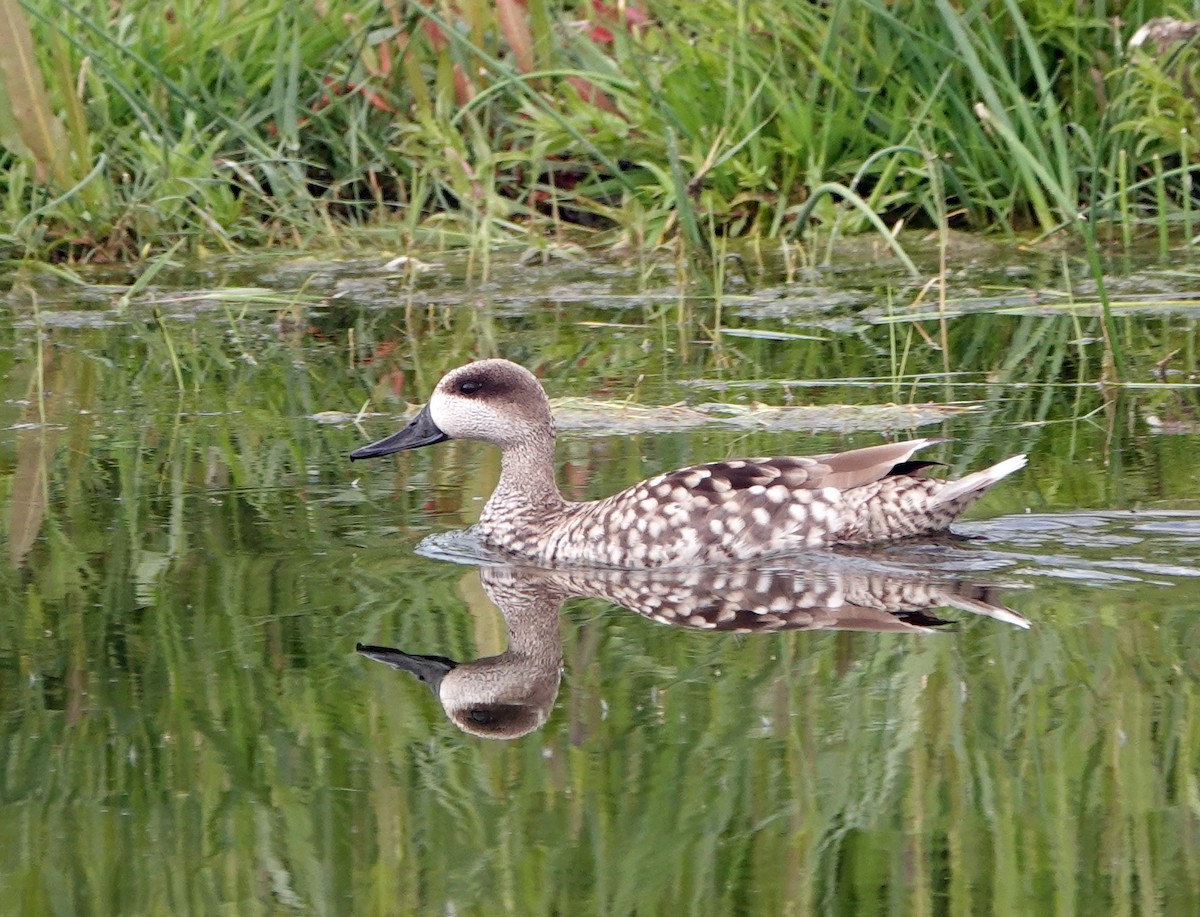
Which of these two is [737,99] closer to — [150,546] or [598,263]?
[598,263]

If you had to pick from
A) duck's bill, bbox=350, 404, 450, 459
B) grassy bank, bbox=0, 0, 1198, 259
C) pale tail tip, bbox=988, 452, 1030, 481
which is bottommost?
duck's bill, bbox=350, 404, 450, 459

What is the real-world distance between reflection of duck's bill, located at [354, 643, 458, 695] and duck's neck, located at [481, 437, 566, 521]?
1244 millimetres

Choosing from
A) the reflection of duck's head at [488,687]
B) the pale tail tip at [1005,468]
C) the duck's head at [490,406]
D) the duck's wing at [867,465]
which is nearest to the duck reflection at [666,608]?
the reflection of duck's head at [488,687]

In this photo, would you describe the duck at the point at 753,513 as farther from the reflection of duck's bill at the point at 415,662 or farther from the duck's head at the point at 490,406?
the reflection of duck's bill at the point at 415,662

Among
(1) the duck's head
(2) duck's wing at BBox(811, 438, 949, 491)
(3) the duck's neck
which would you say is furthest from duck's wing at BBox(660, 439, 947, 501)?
(1) the duck's head

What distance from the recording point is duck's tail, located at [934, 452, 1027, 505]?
5473 mm

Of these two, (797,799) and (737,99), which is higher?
(737,99)

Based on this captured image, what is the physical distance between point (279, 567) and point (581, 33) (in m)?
5.14

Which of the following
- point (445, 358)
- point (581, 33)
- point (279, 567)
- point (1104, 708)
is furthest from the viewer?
point (581, 33)

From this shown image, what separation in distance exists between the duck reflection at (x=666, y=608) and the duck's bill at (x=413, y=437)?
596mm

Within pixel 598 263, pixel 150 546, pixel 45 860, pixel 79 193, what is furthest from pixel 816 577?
pixel 79 193

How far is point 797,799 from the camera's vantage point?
149 inches

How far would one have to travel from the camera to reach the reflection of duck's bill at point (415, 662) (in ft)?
15.2

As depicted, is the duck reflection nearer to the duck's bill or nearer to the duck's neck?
the duck's neck
